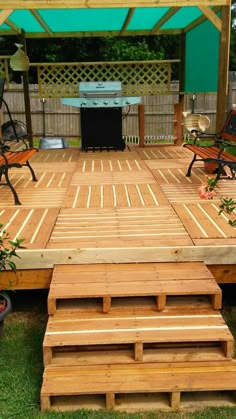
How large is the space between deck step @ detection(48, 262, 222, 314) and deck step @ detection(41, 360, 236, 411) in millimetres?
369

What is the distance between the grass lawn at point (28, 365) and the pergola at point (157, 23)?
3.41 metres

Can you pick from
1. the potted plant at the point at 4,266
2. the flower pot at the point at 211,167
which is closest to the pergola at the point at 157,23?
the flower pot at the point at 211,167

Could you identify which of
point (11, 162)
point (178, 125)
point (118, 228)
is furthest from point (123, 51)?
point (118, 228)

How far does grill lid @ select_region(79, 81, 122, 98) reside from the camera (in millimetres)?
7777

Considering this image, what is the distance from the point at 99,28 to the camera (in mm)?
9008

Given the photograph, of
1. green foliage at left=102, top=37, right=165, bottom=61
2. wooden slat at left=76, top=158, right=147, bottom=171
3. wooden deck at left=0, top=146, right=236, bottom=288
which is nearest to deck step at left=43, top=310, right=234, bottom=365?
wooden deck at left=0, top=146, right=236, bottom=288

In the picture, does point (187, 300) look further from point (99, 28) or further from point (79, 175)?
point (99, 28)

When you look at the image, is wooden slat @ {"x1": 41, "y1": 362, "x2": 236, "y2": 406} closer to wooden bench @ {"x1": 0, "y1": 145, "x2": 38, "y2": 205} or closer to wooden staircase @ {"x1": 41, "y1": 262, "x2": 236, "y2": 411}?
wooden staircase @ {"x1": 41, "y1": 262, "x2": 236, "y2": 411}

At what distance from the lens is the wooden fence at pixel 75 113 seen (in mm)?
13109

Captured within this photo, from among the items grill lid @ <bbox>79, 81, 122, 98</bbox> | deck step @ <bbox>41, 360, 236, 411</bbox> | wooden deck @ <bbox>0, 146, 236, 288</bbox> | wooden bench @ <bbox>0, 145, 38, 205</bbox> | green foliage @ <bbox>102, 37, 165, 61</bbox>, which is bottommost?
deck step @ <bbox>41, 360, 236, 411</bbox>

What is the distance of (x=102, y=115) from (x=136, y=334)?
20.1 feet

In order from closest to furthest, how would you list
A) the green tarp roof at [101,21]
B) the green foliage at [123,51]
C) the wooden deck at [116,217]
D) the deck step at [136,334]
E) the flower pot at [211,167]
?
the deck step at [136,334] < the wooden deck at [116,217] < the flower pot at [211,167] < the green tarp roof at [101,21] < the green foliage at [123,51]

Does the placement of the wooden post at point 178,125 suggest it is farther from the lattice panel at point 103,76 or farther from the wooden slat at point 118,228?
the wooden slat at point 118,228

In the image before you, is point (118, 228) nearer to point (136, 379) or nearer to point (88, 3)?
point (136, 379)
